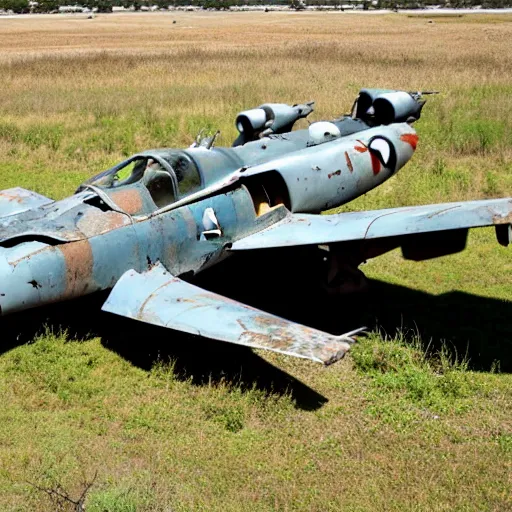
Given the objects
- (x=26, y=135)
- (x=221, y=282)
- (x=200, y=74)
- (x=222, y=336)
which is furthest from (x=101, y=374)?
(x=200, y=74)

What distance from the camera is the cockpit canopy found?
8891 mm

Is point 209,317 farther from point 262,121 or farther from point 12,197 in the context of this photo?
point 262,121

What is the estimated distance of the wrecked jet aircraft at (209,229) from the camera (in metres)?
7.75

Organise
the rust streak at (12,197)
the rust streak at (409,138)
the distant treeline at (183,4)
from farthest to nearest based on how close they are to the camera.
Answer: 1. the distant treeline at (183,4)
2. the rust streak at (409,138)
3. the rust streak at (12,197)

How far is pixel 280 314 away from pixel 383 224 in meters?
2.08

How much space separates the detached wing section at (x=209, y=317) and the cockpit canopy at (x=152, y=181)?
0.89m

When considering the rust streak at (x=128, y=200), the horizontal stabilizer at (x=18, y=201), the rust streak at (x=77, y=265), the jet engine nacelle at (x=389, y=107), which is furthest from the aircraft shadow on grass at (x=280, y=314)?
the jet engine nacelle at (x=389, y=107)

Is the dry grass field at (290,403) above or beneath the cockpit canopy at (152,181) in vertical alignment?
beneath

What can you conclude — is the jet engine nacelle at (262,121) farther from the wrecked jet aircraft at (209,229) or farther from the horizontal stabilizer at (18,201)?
the horizontal stabilizer at (18,201)

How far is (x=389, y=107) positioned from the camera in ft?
42.1

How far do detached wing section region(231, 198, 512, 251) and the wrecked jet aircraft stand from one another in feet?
0.05

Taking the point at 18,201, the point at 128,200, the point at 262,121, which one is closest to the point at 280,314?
the point at 128,200

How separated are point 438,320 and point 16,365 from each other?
555cm

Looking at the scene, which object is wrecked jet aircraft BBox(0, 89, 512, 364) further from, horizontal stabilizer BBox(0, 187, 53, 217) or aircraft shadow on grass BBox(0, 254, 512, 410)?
aircraft shadow on grass BBox(0, 254, 512, 410)
